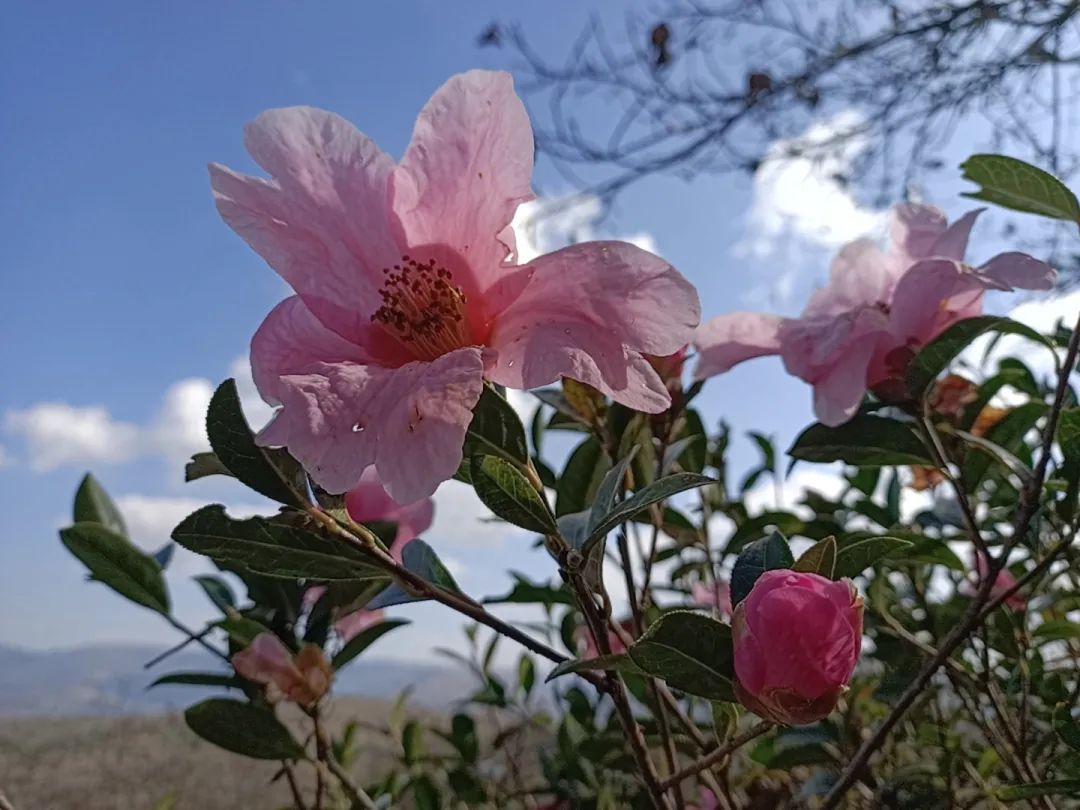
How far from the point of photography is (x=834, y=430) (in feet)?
3.23

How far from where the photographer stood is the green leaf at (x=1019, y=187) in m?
0.86

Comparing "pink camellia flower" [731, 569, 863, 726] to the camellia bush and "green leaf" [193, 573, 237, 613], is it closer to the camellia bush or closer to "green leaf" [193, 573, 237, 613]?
the camellia bush

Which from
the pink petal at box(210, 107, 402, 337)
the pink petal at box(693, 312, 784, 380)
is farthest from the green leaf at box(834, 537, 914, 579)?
the pink petal at box(210, 107, 402, 337)

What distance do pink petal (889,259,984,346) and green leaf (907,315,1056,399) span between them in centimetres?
Answer: 4

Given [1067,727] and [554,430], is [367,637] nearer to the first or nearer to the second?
[554,430]

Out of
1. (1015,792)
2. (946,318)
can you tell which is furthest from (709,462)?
(1015,792)

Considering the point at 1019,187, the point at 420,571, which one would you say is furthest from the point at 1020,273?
the point at 420,571

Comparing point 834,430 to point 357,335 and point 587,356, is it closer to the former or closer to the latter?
point 587,356

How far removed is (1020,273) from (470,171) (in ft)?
2.05

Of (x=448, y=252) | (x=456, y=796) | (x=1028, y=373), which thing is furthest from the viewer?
(x=456, y=796)

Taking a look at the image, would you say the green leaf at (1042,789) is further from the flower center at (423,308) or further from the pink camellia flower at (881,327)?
the flower center at (423,308)

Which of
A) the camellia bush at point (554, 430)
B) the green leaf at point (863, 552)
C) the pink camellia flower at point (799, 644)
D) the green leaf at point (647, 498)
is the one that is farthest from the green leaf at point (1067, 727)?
the green leaf at point (647, 498)

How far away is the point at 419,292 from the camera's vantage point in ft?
2.42

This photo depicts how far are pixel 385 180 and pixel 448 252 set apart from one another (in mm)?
83
